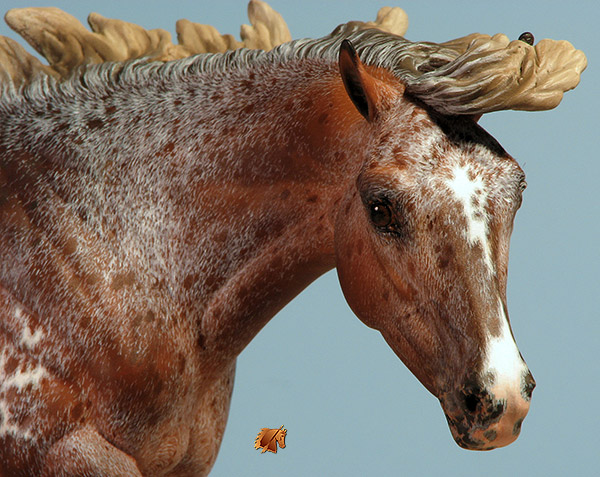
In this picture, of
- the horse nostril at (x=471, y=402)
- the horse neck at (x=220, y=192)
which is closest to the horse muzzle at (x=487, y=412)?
the horse nostril at (x=471, y=402)

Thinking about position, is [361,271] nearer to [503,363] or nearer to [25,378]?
[503,363]

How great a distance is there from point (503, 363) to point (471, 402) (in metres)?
0.08

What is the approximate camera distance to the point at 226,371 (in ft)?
5.57

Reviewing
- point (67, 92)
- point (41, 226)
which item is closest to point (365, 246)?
point (41, 226)

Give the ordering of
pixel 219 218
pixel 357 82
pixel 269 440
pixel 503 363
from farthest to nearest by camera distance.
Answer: pixel 269 440
pixel 219 218
pixel 357 82
pixel 503 363

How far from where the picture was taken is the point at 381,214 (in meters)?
1.35

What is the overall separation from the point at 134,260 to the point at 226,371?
0.32 metres

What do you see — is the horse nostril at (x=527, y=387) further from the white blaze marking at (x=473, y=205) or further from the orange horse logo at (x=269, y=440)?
the orange horse logo at (x=269, y=440)

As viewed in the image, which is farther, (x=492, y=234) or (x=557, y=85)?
(x=557, y=85)

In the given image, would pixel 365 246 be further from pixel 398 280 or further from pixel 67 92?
pixel 67 92

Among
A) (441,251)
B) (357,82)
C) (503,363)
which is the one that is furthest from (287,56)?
(503,363)

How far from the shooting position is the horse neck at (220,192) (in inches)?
59.7

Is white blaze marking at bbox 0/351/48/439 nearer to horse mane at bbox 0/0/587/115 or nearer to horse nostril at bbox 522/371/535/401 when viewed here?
horse mane at bbox 0/0/587/115

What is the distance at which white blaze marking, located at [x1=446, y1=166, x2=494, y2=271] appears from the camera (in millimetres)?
1287
